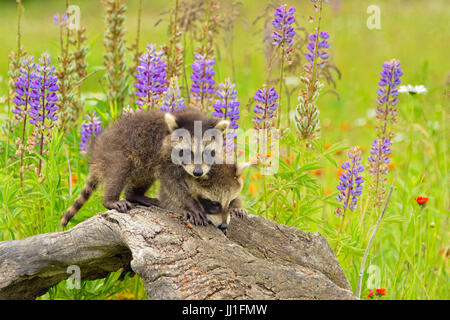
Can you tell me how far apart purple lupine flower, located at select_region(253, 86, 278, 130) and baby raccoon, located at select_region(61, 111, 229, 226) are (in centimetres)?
28

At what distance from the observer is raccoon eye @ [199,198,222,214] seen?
442 centimetres

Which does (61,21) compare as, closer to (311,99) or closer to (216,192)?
(216,192)

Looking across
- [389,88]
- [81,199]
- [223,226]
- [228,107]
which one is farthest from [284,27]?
[81,199]

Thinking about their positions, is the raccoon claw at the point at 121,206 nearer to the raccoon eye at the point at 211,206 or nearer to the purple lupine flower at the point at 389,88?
the raccoon eye at the point at 211,206

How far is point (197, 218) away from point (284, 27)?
5.46ft

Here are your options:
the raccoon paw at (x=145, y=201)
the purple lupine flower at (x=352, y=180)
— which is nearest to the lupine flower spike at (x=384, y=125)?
the purple lupine flower at (x=352, y=180)

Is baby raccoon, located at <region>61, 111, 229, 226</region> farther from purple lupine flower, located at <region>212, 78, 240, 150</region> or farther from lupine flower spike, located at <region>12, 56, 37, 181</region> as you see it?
lupine flower spike, located at <region>12, 56, 37, 181</region>

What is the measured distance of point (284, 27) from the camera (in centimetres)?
463

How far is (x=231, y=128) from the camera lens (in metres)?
5.11

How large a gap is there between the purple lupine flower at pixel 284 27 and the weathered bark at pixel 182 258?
4.64 ft

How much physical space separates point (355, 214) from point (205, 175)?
1.63 m
